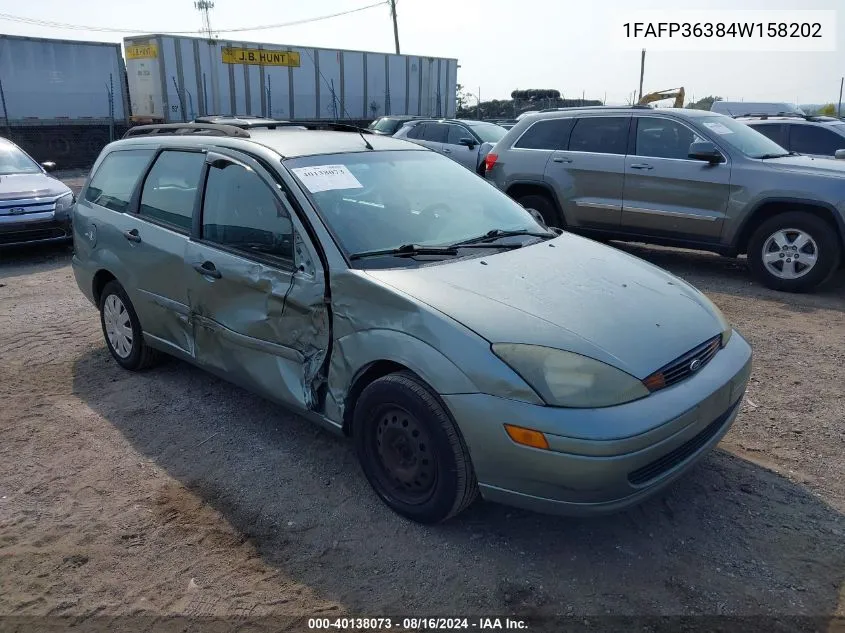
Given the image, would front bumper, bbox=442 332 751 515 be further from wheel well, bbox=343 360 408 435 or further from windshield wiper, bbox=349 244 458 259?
windshield wiper, bbox=349 244 458 259

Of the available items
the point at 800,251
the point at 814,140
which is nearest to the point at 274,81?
the point at 814,140

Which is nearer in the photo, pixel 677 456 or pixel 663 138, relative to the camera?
pixel 677 456

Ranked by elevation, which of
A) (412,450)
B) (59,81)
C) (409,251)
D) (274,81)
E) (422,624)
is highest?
(274,81)

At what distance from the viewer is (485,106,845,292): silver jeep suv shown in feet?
22.1

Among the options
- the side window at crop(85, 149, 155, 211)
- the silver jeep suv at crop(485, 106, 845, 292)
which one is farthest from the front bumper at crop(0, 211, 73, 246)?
the silver jeep suv at crop(485, 106, 845, 292)

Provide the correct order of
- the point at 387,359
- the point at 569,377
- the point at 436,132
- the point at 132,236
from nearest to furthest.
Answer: the point at 569,377 → the point at 387,359 → the point at 132,236 → the point at 436,132

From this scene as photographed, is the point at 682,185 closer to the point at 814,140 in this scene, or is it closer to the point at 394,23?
the point at 814,140

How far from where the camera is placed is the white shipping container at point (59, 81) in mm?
18922

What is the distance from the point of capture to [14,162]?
9828 mm

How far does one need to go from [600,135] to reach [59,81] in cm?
1788

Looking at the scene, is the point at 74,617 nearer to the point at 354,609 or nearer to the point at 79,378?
the point at 354,609

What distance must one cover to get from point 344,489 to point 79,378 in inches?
102

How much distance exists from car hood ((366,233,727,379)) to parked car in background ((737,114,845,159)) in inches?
325

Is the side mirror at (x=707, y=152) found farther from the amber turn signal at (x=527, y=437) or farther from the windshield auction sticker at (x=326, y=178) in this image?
the amber turn signal at (x=527, y=437)
